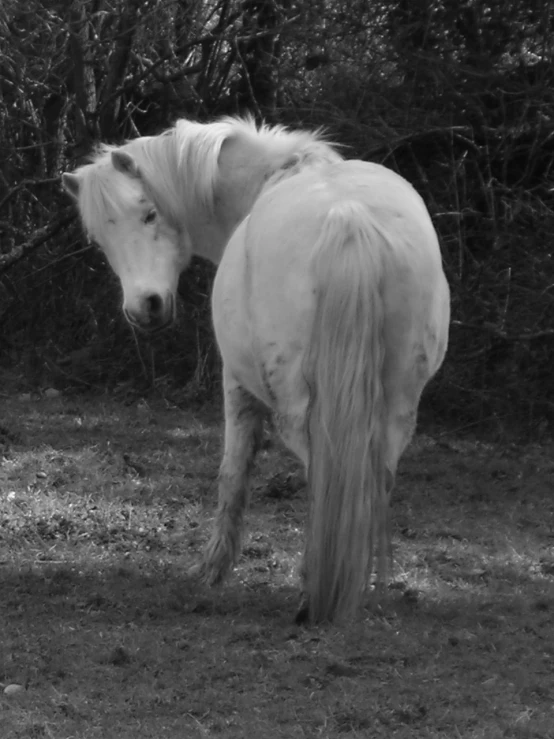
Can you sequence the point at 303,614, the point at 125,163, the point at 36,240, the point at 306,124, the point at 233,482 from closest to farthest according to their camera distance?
the point at 303,614
the point at 125,163
the point at 233,482
the point at 306,124
the point at 36,240

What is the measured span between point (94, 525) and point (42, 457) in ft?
4.54

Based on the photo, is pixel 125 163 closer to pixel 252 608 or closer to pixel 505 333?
pixel 252 608

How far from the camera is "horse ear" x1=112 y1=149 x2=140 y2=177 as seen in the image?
4766mm

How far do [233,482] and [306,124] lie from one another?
435 cm

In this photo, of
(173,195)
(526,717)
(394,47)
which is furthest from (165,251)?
(394,47)

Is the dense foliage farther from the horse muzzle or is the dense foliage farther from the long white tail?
the long white tail

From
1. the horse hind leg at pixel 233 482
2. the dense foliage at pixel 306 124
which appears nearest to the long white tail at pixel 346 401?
the horse hind leg at pixel 233 482

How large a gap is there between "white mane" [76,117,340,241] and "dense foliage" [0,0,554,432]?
315 cm

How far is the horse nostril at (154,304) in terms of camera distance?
4.66 m

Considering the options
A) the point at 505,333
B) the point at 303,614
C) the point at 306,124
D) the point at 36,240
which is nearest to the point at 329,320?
the point at 303,614

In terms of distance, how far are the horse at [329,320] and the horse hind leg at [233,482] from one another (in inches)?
2.6

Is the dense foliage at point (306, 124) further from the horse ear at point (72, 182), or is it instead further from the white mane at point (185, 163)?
the horse ear at point (72, 182)

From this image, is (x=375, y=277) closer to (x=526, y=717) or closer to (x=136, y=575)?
(x=526, y=717)

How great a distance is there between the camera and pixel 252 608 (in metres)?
4.47
